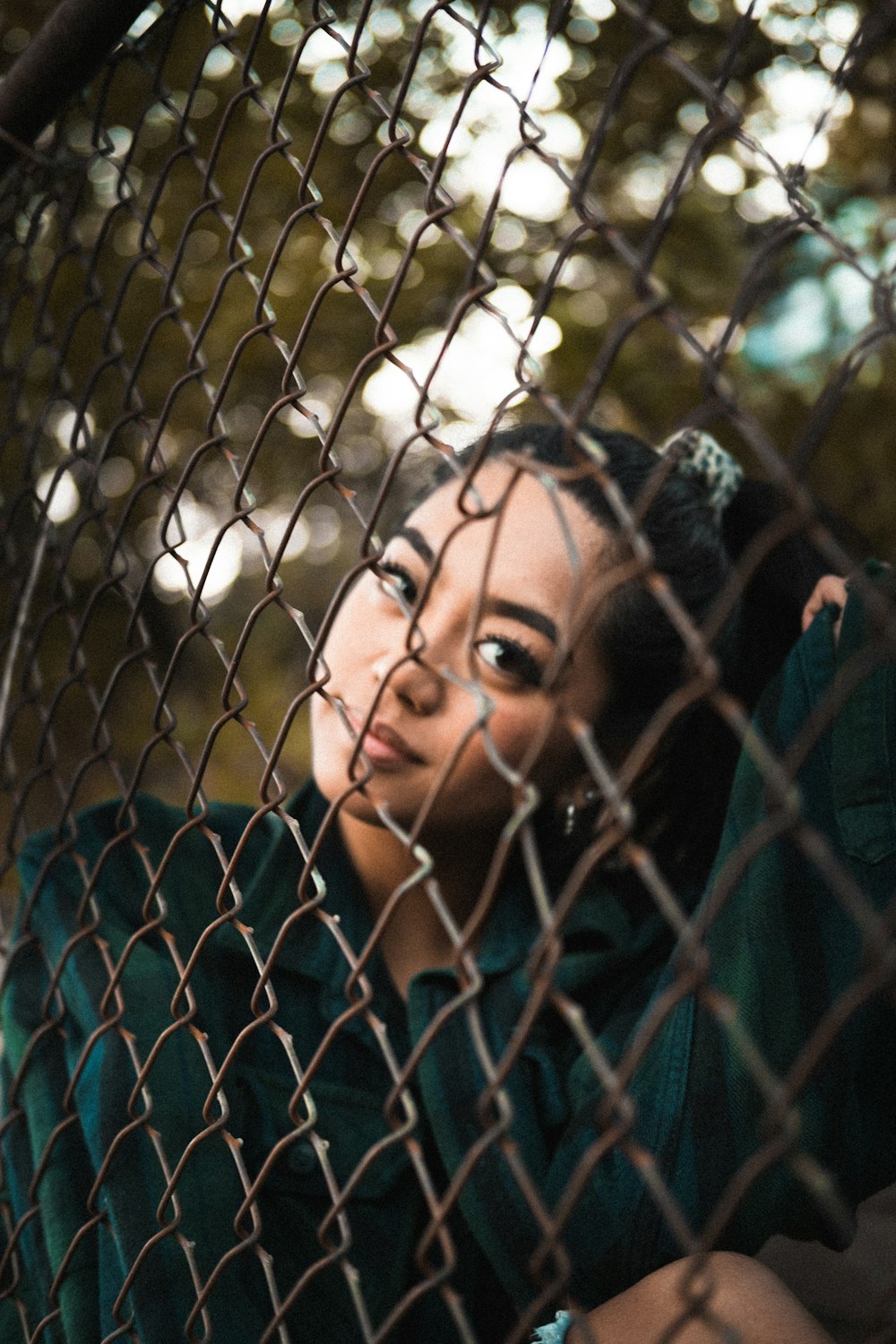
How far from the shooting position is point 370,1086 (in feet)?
4.83

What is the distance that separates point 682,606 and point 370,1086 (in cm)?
73

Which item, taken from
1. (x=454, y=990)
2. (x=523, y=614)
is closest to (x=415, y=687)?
(x=523, y=614)

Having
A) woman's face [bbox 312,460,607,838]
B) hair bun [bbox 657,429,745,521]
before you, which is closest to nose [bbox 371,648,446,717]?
woman's face [bbox 312,460,607,838]

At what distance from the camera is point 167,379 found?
2326mm

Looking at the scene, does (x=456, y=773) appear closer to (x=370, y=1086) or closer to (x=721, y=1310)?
(x=370, y=1086)

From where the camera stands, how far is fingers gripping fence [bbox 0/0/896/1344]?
0.72 meters

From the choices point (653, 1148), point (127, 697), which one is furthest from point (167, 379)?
point (653, 1148)

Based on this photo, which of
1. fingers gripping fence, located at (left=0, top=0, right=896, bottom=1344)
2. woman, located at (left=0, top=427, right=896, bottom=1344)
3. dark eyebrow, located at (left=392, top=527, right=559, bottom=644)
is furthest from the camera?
dark eyebrow, located at (left=392, top=527, right=559, bottom=644)

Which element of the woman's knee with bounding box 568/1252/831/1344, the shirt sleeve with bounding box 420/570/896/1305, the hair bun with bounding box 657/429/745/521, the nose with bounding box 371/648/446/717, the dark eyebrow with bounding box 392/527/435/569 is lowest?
the woman's knee with bounding box 568/1252/831/1344

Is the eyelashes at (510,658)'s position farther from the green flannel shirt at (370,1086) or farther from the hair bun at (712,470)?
the hair bun at (712,470)

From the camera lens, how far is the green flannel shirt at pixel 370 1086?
110cm

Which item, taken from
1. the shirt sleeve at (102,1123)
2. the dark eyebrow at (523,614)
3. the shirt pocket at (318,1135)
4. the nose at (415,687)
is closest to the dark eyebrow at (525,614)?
the dark eyebrow at (523,614)

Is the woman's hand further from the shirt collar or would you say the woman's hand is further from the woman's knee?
the woman's knee

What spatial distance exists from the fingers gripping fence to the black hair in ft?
0.04
